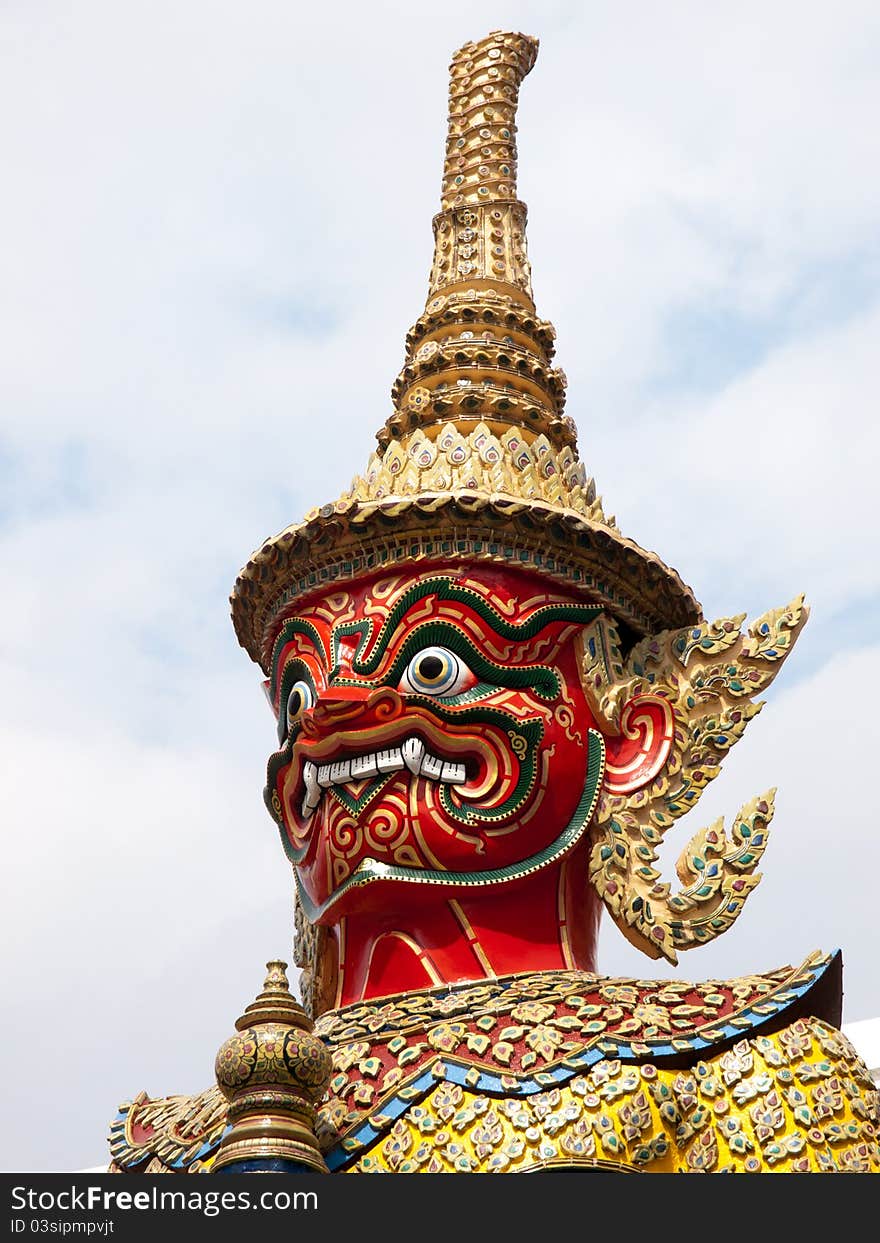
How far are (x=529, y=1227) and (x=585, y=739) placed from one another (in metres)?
3.19

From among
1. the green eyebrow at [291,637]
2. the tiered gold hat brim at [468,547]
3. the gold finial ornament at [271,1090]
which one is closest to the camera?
the gold finial ornament at [271,1090]

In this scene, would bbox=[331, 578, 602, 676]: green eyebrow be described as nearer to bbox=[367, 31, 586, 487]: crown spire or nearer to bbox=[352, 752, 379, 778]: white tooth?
bbox=[352, 752, 379, 778]: white tooth

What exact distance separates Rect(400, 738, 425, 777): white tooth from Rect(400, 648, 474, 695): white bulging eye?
28 cm

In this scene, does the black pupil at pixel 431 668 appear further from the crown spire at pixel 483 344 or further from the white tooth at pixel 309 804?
the crown spire at pixel 483 344

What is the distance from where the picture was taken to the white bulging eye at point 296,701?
10.4 metres

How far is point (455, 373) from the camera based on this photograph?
11477 millimetres

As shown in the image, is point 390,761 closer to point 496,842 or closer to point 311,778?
point 311,778

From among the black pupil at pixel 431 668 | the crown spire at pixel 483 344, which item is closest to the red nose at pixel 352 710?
the black pupil at pixel 431 668

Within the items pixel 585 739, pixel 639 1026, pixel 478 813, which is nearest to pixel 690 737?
pixel 585 739

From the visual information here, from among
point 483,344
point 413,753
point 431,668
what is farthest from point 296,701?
point 483,344

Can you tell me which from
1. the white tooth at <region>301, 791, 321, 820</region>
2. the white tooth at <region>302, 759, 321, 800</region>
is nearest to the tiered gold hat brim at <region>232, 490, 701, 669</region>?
the white tooth at <region>302, 759, 321, 800</region>

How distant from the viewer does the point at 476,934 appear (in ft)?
32.4

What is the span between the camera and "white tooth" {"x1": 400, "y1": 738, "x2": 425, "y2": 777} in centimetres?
981

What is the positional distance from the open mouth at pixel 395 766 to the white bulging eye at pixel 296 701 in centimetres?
39
